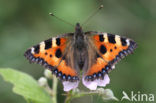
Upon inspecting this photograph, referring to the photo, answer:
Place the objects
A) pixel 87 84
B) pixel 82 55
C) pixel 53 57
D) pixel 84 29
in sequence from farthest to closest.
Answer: pixel 84 29
pixel 82 55
pixel 53 57
pixel 87 84

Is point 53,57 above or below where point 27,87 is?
above

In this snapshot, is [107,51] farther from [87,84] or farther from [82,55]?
[87,84]

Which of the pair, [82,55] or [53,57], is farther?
[82,55]

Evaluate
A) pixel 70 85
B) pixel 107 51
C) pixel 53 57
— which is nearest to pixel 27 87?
pixel 53 57

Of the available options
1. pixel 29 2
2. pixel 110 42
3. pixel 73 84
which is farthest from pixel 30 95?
pixel 29 2

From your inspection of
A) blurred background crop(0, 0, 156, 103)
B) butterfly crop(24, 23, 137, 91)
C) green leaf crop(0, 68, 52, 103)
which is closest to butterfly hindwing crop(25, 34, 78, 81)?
butterfly crop(24, 23, 137, 91)

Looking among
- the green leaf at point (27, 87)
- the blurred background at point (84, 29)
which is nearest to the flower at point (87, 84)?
the green leaf at point (27, 87)

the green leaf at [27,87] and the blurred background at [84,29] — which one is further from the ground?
the blurred background at [84,29]

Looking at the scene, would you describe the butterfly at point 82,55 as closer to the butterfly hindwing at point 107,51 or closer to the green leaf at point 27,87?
the butterfly hindwing at point 107,51
